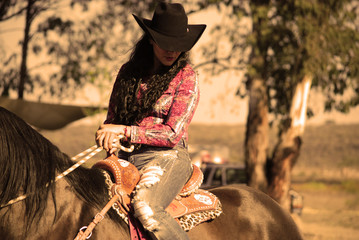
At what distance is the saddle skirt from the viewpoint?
3.42 metres

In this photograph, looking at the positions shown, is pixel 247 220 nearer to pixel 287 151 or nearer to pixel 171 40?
pixel 171 40

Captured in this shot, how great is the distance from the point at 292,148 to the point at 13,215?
9492 mm

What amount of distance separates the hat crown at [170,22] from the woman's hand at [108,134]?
690 millimetres

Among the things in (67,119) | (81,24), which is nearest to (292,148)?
(67,119)

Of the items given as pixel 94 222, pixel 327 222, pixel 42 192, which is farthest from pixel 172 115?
pixel 327 222

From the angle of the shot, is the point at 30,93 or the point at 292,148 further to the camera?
the point at 30,93

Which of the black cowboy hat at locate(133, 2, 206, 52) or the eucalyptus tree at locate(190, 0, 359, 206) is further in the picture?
the eucalyptus tree at locate(190, 0, 359, 206)

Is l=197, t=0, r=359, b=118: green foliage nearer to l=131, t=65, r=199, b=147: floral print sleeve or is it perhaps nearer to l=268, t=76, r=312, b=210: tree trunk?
l=268, t=76, r=312, b=210: tree trunk

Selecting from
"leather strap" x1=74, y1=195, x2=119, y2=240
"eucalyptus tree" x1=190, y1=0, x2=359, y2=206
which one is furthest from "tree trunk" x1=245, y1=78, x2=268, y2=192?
"leather strap" x1=74, y1=195, x2=119, y2=240

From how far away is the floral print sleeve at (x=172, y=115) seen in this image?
11.1ft

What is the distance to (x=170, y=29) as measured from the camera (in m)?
3.52

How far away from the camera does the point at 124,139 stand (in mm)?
3445

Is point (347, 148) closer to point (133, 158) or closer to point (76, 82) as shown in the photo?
point (76, 82)

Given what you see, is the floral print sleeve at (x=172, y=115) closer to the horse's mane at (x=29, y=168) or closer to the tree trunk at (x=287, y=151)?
the horse's mane at (x=29, y=168)
